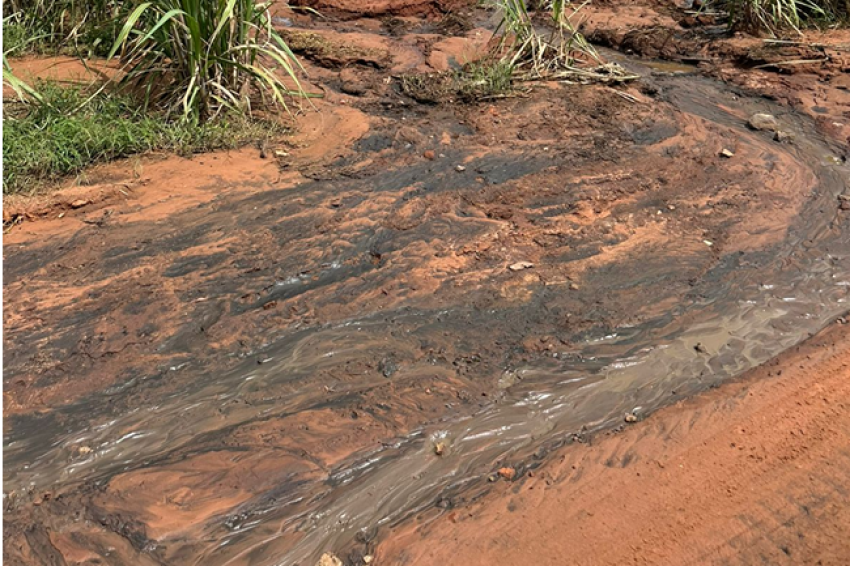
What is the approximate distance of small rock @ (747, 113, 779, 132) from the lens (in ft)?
14.8

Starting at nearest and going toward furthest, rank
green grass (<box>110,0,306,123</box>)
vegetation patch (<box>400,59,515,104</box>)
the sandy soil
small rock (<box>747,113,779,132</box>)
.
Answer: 1. the sandy soil
2. green grass (<box>110,0,306,123</box>)
3. small rock (<box>747,113,779,132</box>)
4. vegetation patch (<box>400,59,515,104</box>)

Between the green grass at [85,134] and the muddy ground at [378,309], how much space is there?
0.42 ft

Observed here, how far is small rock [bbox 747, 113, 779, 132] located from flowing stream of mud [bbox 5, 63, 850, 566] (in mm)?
1317

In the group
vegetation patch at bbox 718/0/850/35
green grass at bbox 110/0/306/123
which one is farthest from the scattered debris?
vegetation patch at bbox 718/0/850/35

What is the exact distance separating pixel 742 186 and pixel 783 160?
49cm

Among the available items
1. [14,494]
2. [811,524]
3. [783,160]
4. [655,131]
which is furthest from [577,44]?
[14,494]

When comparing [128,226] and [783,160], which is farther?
[783,160]

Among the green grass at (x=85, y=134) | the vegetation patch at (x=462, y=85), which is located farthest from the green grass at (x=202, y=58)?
the vegetation patch at (x=462, y=85)

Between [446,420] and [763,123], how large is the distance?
325cm

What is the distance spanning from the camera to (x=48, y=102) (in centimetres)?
409

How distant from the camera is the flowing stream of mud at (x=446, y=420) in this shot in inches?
85.5

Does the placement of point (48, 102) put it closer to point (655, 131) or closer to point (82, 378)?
point (82, 378)

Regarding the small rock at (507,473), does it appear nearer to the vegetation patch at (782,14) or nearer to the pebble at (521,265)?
the pebble at (521,265)

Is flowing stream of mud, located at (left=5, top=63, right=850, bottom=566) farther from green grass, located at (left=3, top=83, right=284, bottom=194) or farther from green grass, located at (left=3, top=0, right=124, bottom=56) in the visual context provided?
Answer: green grass, located at (left=3, top=0, right=124, bottom=56)
